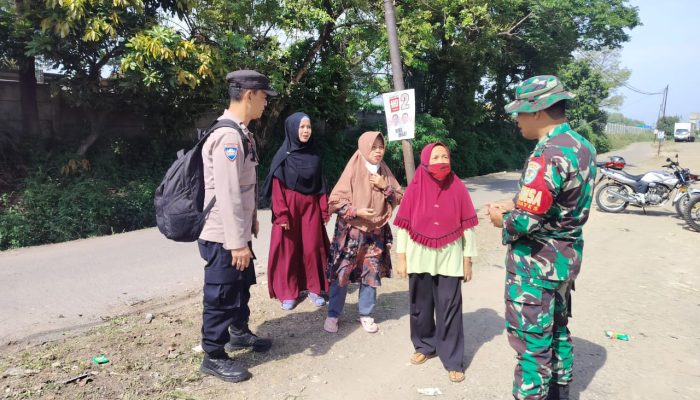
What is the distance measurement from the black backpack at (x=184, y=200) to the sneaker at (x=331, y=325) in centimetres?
159

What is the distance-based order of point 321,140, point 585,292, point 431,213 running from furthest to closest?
point 321,140 < point 585,292 < point 431,213

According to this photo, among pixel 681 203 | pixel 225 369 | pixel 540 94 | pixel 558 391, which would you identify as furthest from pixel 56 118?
pixel 681 203

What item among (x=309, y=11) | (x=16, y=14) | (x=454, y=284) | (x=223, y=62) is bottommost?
(x=454, y=284)

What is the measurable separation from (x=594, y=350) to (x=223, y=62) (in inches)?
273

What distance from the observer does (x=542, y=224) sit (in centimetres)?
252

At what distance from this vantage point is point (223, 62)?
813cm

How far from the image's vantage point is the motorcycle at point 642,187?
9.72 meters

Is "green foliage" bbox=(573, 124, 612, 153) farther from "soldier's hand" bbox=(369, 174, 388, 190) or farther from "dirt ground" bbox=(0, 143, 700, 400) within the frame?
"soldier's hand" bbox=(369, 174, 388, 190)

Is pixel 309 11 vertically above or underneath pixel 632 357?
above

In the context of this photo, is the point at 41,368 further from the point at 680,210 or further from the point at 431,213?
the point at 680,210

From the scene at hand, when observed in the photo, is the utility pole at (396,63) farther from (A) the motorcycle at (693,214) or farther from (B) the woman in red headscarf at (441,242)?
(A) the motorcycle at (693,214)

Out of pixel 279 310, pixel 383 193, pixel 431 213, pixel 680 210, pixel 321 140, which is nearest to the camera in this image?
pixel 431 213

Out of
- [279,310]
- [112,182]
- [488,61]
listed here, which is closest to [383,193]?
[279,310]

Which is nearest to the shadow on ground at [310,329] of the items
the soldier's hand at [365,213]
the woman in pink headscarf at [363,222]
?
the woman in pink headscarf at [363,222]
